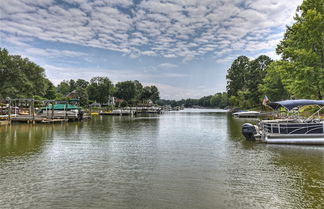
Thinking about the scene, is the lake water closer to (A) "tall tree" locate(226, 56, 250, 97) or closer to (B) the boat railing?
(B) the boat railing

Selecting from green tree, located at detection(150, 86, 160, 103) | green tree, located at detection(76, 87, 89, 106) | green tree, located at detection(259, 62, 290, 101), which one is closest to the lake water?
green tree, located at detection(259, 62, 290, 101)

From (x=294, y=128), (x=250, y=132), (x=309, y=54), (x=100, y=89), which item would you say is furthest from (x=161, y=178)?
(x=100, y=89)

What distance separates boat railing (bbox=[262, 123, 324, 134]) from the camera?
18.1 m

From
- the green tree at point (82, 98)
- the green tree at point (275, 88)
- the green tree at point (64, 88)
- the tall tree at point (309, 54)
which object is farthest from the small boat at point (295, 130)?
the green tree at point (64, 88)

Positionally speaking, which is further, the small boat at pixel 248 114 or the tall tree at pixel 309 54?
the small boat at pixel 248 114

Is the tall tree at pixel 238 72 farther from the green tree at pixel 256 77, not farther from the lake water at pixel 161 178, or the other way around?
the lake water at pixel 161 178

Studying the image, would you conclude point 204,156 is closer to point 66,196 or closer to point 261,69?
point 66,196

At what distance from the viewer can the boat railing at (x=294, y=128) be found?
18.1 m

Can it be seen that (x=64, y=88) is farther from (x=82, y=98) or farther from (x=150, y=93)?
(x=82, y=98)

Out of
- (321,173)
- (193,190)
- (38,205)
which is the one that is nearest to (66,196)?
(38,205)

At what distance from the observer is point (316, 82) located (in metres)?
28.4

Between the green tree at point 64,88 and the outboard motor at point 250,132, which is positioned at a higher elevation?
the green tree at point 64,88

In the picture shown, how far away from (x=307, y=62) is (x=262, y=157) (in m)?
19.8

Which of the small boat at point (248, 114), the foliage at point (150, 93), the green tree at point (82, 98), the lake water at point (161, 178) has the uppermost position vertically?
the foliage at point (150, 93)
